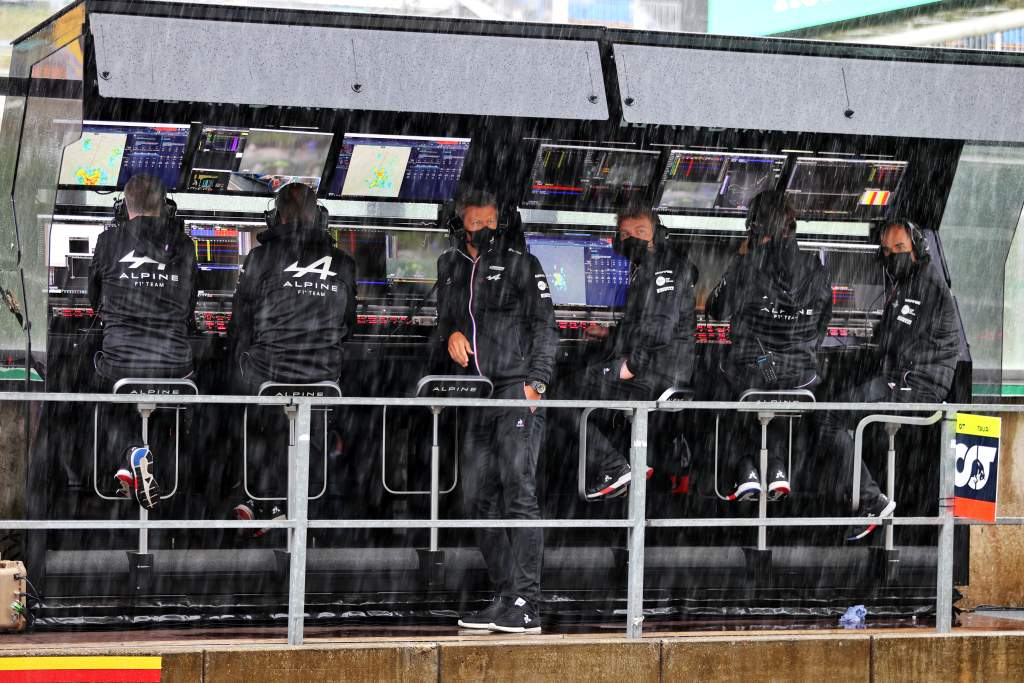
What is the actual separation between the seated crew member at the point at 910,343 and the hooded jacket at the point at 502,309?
174 cm

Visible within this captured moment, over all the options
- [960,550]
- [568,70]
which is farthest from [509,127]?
[960,550]

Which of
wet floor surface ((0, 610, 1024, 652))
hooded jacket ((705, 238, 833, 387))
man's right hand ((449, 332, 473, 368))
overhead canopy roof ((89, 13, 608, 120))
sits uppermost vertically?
overhead canopy roof ((89, 13, 608, 120))

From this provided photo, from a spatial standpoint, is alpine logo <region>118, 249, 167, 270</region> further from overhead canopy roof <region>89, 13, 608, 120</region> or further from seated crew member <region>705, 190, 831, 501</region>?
seated crew member <region>705, 190, 831, 501</region>

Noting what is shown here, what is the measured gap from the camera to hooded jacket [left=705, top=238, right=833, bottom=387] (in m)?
7.21

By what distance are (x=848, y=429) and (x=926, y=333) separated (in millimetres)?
622

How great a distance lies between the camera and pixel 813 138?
7.88 meters

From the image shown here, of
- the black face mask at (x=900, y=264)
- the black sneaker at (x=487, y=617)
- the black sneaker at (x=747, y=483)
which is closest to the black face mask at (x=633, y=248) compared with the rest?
the black sneaker at (x=747, y=483)

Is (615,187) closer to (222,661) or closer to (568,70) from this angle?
(568,70)

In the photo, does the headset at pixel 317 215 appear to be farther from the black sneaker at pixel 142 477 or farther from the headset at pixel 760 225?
the headset at pixel 760 225

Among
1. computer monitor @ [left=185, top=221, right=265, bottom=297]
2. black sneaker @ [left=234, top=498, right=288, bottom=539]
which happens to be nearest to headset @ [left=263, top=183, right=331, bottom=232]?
computer monitor @ [left=185, top=221, right=265, bottom=297]

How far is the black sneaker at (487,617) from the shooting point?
20.0 ft

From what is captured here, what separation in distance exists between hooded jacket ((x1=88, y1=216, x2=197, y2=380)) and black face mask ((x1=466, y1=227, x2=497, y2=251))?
1.31 metres

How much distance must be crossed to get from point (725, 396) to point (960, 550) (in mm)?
1449

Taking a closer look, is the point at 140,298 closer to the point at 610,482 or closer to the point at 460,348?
the point at 460,348
